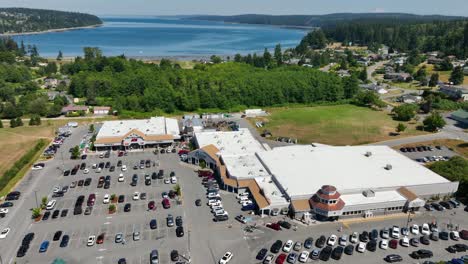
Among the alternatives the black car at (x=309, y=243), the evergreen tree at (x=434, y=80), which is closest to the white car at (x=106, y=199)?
the black car at (x=309, y=243)

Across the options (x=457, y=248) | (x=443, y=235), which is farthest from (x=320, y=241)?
(x=457, y=248)

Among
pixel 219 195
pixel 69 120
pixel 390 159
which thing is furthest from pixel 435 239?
pixel 69 120

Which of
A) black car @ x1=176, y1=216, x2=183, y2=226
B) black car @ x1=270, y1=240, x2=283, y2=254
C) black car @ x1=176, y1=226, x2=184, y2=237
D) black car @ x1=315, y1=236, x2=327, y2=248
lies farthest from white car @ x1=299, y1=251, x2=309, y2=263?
black car @ x1=176, y1=216, x2=183, y2=226

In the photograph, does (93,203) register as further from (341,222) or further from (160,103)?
(160,103)

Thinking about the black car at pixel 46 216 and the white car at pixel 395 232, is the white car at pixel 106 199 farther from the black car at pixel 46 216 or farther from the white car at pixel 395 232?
the white car at pixel 395 232

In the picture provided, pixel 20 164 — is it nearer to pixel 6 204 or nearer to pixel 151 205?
pixel 6 204

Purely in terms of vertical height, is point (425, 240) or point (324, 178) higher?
point (324, 178)

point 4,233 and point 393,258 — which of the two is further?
point 4,233
